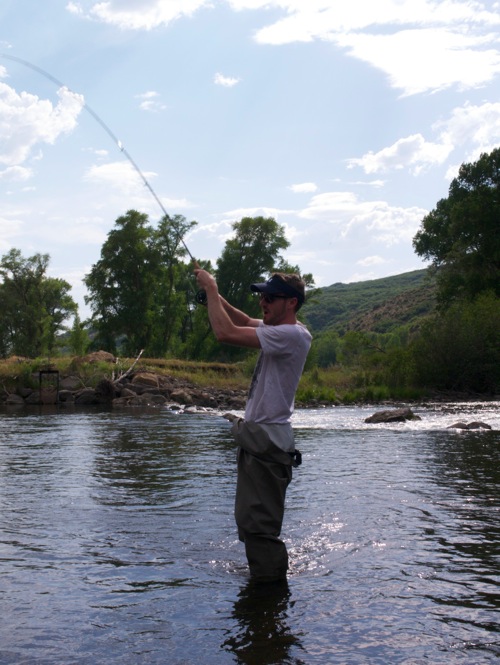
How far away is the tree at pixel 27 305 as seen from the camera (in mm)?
74062

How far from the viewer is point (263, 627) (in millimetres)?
4938

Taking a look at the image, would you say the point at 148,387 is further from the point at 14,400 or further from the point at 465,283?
the point at 465,283

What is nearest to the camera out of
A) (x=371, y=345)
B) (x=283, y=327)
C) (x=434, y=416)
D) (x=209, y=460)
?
(x=283, y=327)

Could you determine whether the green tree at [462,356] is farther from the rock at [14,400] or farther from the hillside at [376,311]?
the hillside at [376,311]

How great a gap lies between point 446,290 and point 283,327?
4648 cm

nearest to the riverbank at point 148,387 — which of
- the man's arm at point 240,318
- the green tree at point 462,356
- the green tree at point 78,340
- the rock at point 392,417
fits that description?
the green tree at point 462,356

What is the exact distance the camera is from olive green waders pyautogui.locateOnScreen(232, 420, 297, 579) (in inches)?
217

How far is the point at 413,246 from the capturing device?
57906mm

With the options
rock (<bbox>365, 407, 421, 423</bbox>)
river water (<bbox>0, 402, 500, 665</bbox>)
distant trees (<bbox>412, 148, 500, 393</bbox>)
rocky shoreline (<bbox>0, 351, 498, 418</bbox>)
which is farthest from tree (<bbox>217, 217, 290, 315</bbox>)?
river water (<bbox>0, 402, 500, 665</bbox>)

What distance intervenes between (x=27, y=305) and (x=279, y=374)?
72.7 metres

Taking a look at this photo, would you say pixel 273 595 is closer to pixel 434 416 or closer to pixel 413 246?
pixel 434 416

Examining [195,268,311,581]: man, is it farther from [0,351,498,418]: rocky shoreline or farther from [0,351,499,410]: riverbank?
[0,351,499,410]: riverbank

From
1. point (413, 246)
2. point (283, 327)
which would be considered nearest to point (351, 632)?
point (283, 327)

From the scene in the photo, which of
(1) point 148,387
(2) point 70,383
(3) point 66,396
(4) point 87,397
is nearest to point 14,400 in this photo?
(3) point 66,396
